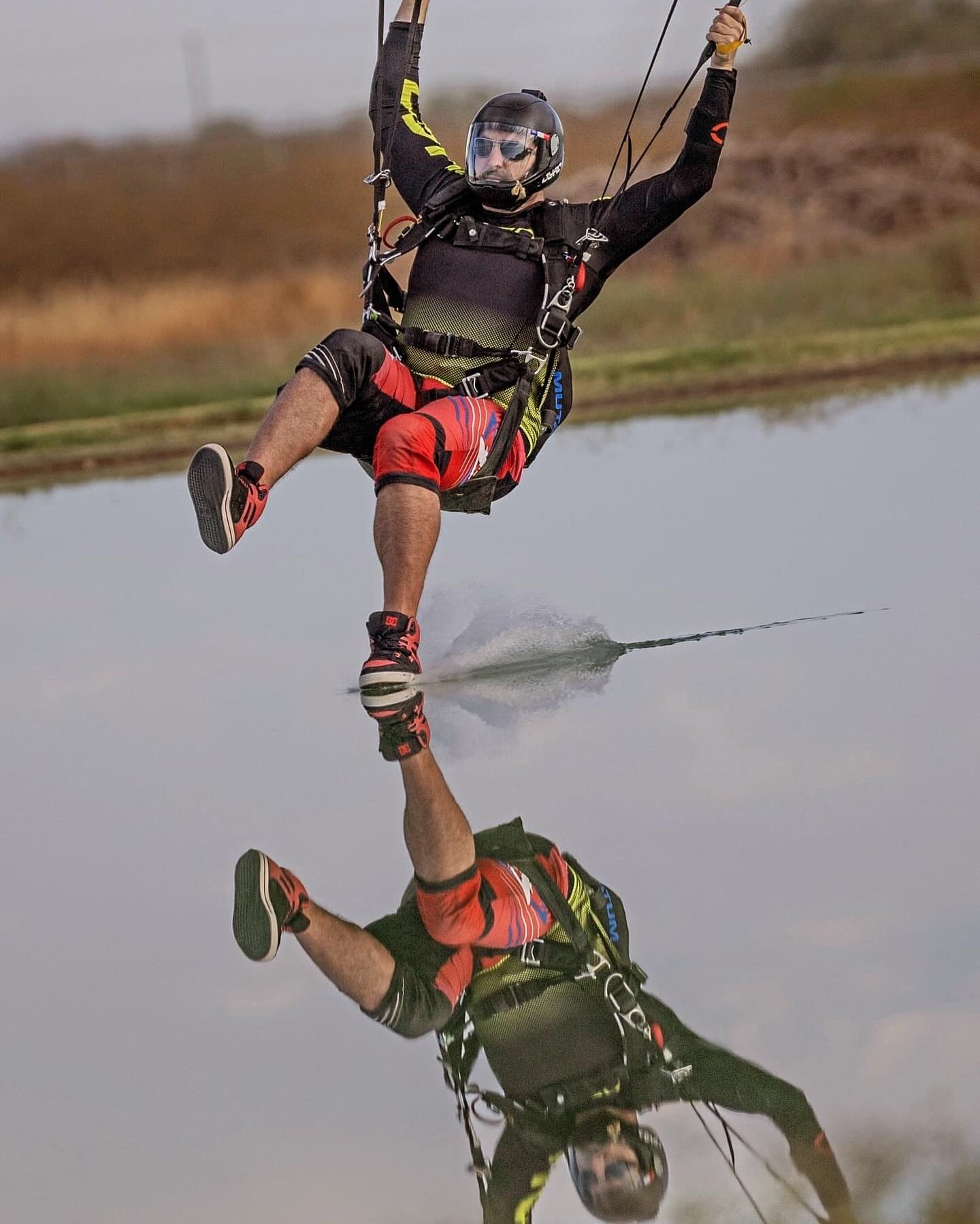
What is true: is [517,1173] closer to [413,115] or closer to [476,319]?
[476,319]

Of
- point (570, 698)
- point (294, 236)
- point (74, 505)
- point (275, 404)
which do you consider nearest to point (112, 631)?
point (275, 404)

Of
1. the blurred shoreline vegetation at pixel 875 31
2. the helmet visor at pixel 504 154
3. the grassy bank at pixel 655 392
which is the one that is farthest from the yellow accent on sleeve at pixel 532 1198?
the blurred shoreline vegetation at pixel 875 31

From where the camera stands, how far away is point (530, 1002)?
118 inches

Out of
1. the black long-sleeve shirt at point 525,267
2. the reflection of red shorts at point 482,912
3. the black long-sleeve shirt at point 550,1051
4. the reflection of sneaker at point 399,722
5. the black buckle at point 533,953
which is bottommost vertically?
the black long-sleeve shirt at point 550,1051

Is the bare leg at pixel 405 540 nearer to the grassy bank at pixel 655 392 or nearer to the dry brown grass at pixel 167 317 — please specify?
the grassy bank at pixel 655 392

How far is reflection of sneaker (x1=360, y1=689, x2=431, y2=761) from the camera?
4574 millimetres

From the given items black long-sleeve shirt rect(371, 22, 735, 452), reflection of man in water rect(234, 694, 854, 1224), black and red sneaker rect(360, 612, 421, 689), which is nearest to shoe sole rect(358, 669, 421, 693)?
black and red sneaker rect(360, 612, 421, 689)

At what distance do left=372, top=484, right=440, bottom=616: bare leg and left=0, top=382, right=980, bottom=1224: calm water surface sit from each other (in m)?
0.31

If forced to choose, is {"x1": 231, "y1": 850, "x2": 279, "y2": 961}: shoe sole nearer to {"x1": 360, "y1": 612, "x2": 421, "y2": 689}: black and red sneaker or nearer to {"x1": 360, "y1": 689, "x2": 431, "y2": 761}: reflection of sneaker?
{"x1": 360, "y1": 689, "x2": 431, "y2": 761}: reflection of sneaker

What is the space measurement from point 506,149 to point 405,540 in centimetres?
134

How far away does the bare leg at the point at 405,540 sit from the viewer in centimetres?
503

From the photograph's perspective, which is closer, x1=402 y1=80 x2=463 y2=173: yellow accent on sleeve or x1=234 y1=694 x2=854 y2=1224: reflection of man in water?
x1=234 y1=694 x2=854 y2=1224: reflection of man in water

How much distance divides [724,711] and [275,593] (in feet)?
8.82

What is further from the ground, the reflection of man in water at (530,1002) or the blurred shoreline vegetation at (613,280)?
the blurred shoreline vegetation at (613,280)
